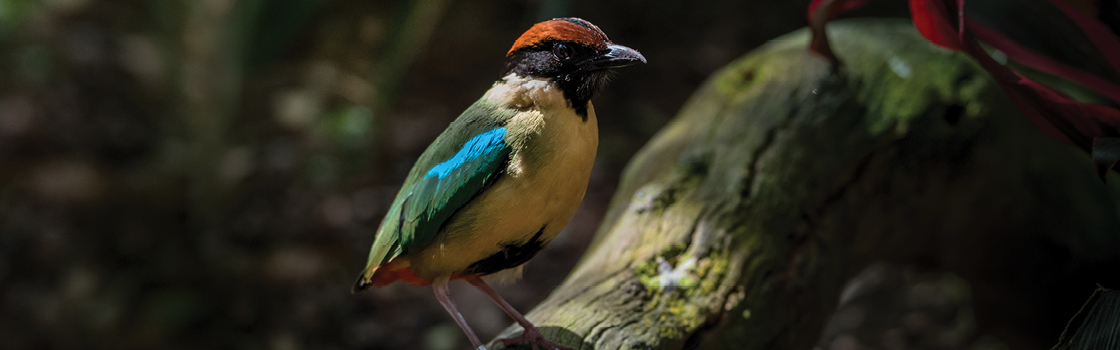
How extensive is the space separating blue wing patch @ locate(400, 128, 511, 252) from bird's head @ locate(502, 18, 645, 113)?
0.18m

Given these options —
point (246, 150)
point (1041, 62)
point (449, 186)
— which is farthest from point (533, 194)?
point (246, 150)

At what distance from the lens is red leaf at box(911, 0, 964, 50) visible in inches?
71.8

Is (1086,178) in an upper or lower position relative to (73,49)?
lower

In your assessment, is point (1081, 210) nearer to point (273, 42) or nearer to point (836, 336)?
point (836, 336)

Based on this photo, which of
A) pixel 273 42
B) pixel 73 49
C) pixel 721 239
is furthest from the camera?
pixel 73 49

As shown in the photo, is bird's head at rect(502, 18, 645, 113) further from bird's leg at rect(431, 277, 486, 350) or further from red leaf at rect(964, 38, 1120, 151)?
red leaf at rect(964, 38, 1120, 151)

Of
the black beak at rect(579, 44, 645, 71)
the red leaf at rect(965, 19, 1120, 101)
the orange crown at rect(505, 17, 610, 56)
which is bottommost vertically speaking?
the red leaf at rect(965, 19, 1120, 101)

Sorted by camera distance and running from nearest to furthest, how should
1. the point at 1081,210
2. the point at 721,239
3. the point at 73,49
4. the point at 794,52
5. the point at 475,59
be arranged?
the point at 721,239
the point at 1081,210
the point at 794,52
the point at 73,49
the point at 475,59

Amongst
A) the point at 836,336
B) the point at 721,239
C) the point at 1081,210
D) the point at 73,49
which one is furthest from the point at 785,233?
the point at 73,49

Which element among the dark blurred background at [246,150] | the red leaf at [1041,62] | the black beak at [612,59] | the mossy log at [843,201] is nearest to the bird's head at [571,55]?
the black beak at [612,59]

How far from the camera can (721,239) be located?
218cm

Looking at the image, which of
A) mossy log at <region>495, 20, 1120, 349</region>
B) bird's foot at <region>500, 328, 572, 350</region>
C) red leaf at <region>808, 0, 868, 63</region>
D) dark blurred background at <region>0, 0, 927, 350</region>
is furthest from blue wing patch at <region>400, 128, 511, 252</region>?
dark blurred background at <region>0, 0, 927, 350</region>

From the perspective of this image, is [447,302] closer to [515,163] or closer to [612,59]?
[515,163]

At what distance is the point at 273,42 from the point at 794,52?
8.60ft
